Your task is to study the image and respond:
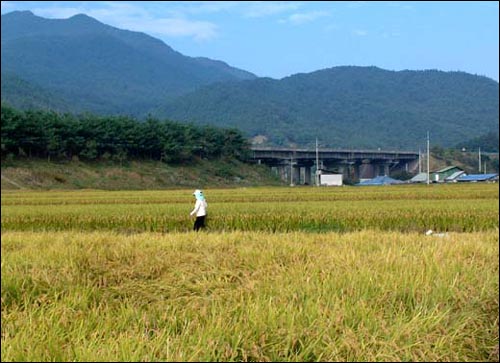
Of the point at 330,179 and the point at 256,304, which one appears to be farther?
the point at 330,179

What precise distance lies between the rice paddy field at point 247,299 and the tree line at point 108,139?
55274mm

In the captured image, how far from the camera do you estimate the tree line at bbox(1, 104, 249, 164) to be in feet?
206

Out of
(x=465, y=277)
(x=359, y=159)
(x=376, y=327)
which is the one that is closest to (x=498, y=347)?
(x=376, y=327)

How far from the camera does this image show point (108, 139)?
69.8 metres

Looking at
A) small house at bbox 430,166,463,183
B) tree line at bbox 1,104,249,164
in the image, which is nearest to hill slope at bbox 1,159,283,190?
tree line at bbox 1,104,249,164

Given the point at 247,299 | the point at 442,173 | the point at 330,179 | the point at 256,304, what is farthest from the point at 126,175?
the point at 256,304

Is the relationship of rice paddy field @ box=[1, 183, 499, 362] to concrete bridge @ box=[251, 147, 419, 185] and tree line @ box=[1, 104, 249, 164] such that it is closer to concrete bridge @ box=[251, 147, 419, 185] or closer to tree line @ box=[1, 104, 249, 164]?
tree line @ box=[1, 104, 249, 164]

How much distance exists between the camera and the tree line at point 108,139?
62.8m

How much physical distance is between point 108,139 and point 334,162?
1891 inches

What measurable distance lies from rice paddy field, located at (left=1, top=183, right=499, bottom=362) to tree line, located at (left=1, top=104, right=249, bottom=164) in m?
55.3

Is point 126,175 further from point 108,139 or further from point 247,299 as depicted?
→ point 247,299

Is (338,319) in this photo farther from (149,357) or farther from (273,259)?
(273,259)

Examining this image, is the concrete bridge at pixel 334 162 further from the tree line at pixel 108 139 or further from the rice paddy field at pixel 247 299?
the rice paddy field at pixel 247 299

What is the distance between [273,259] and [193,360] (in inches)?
168
